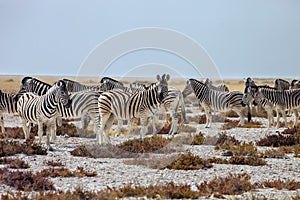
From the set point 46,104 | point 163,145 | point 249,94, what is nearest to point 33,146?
point 46,104

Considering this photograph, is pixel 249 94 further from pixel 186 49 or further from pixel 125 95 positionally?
pixel 125 95

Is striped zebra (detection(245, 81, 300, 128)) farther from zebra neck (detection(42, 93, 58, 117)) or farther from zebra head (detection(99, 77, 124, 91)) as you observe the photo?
zebra neck (detection(42, 93, 58, 117))

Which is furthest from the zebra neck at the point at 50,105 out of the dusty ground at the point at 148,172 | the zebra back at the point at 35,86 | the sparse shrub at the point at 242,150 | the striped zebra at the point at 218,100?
the striped zebra at the point at 218,100

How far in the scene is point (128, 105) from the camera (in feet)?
53.2

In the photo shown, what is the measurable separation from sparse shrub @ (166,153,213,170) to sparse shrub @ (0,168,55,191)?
323 cm

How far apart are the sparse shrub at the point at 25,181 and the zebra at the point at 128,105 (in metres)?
5.37

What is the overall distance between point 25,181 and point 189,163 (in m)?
3.98

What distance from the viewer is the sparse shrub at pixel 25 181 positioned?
9.84m

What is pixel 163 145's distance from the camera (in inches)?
586

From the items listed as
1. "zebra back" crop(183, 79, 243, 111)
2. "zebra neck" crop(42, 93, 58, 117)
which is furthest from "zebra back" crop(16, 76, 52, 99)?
"zebra back" crop(183, 79, 243, 111)

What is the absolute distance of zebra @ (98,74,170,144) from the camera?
52.6 ft

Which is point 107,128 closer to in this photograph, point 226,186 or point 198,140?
point 198,140

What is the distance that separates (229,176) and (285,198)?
1.83 m

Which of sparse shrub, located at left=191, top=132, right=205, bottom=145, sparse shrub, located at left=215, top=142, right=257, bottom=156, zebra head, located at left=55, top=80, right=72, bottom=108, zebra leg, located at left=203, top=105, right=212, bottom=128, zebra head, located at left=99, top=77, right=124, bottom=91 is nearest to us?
sparse shrub, located at left=215, top=142, right=257, bottom=156
